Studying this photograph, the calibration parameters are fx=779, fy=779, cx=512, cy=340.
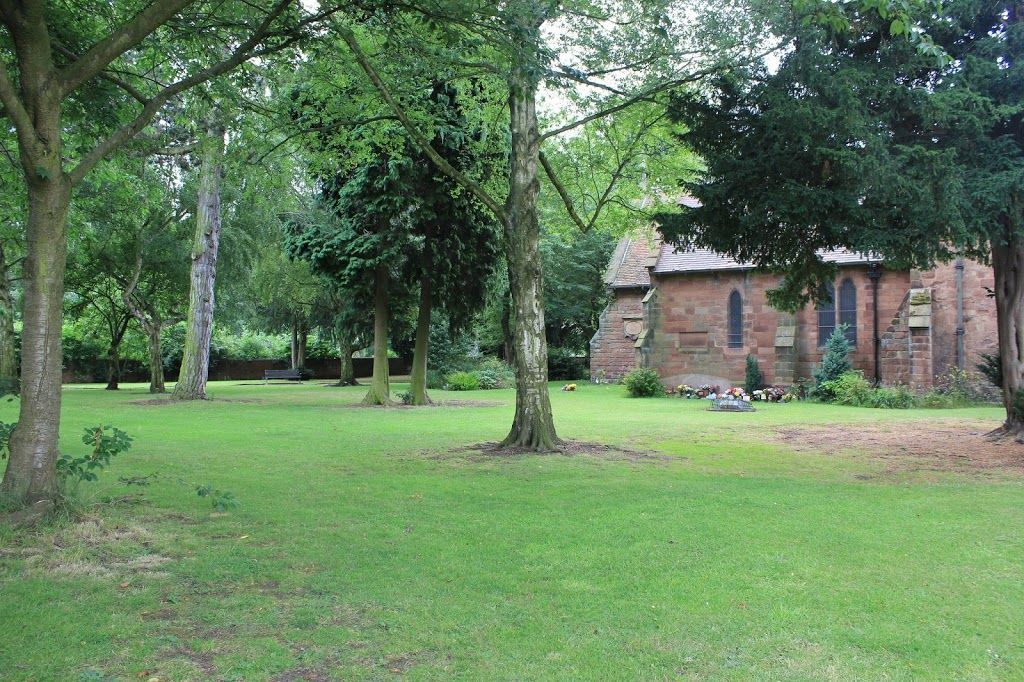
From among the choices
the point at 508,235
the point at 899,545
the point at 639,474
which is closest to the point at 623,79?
the point at 508,235

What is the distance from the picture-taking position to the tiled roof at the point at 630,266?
3747cm

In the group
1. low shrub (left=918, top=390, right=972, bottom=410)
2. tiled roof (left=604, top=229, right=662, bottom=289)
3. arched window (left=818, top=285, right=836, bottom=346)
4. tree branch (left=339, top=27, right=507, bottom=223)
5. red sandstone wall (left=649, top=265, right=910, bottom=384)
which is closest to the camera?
tree branch (left=339, top=27, right=507, bottom=223)

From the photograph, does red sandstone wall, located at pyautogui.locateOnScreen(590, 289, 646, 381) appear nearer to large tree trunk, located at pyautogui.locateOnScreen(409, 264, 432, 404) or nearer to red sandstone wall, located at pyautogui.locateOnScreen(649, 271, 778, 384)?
red sandstone wall, located at pyautogui.locateOnScreen(649, 271, 778, 384)

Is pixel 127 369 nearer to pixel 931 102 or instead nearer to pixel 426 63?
pixel 426 63

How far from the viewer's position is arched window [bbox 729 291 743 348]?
32750 mm

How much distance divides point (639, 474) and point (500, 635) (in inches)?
251

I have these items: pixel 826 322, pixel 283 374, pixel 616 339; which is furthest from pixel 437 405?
pixel 283 374

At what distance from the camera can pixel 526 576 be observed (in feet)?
18.2

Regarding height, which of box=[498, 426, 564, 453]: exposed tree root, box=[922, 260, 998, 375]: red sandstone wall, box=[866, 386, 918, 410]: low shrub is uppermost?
box=[922, 260, 998, 375]: red sandstone wall

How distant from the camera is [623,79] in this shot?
13719 mm

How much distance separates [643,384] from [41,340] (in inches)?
1027

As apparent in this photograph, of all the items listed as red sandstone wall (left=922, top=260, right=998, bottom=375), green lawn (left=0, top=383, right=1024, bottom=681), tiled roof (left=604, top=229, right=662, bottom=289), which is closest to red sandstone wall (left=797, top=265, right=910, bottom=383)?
red sandstone wall (left=922, top=260, right=998, bottom=375)

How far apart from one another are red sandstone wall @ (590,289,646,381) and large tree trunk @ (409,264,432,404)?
51.0ft

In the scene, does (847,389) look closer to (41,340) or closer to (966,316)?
(966,316)
